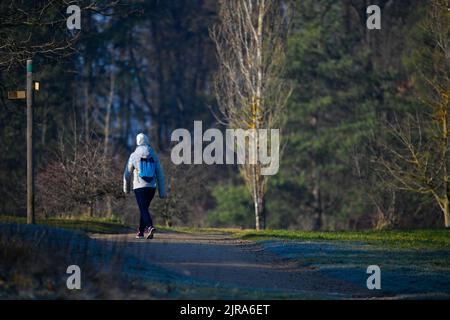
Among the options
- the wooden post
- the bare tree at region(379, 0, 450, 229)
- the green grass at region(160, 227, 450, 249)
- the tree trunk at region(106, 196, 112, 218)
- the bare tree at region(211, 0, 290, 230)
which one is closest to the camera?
the wooden post

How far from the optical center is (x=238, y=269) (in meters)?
16.5

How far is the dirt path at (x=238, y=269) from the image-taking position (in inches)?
586

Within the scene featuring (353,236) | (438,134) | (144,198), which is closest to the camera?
(144,198)

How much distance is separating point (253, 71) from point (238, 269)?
66.2ft

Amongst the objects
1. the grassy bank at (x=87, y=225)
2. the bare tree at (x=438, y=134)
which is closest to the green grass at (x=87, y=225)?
the grassy bank at (x=87, y=225)

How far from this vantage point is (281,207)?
5525 cm

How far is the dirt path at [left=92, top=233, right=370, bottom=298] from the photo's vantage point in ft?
48.8

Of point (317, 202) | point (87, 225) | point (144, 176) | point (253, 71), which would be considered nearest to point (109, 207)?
point (253, 71)

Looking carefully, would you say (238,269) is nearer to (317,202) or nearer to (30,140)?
(30,140)

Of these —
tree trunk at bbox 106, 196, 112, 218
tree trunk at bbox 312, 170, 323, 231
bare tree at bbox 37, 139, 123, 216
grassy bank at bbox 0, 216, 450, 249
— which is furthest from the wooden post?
tree trunk at bbox 312, 170, 323, 231

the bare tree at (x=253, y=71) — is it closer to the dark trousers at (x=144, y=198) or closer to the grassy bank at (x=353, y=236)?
the grassy bank at (x=353, y=236)

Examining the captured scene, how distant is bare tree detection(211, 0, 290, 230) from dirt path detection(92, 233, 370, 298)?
51.9ft

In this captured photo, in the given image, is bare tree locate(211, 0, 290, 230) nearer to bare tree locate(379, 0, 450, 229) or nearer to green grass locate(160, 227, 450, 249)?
bare tree locate(379, 0, 450, 229)
